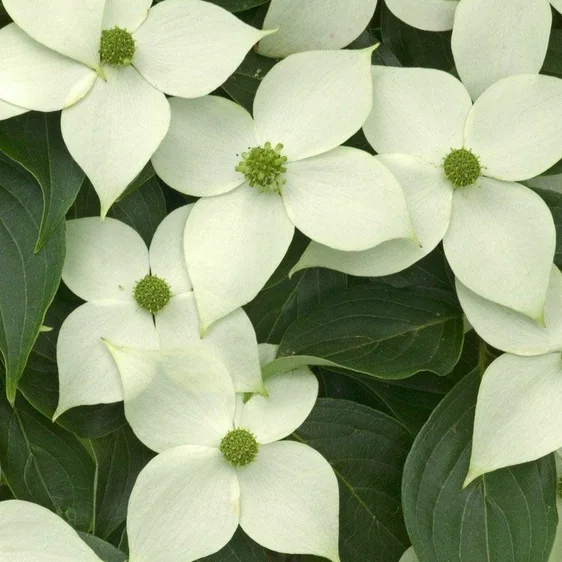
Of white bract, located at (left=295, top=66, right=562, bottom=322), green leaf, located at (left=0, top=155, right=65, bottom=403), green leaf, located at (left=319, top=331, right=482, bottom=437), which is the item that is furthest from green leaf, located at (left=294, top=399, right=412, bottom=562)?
green leaf, located at (left=0, top=155, right=65, bottom=403)

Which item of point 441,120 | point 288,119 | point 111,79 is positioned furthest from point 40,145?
point 441,120

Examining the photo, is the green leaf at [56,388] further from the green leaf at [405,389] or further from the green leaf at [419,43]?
the green leaf at [419,43]

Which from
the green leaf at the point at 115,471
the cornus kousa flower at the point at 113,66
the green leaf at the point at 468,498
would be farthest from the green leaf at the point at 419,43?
the green leaf at the point at 115,471

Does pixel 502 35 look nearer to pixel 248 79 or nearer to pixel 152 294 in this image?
pixel 248 79

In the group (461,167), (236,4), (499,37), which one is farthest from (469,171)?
(236,4)

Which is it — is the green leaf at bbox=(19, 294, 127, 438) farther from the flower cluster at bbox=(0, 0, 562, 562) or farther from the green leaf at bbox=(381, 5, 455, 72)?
the green leaf at bbox=(381, 5, 455, 72)
